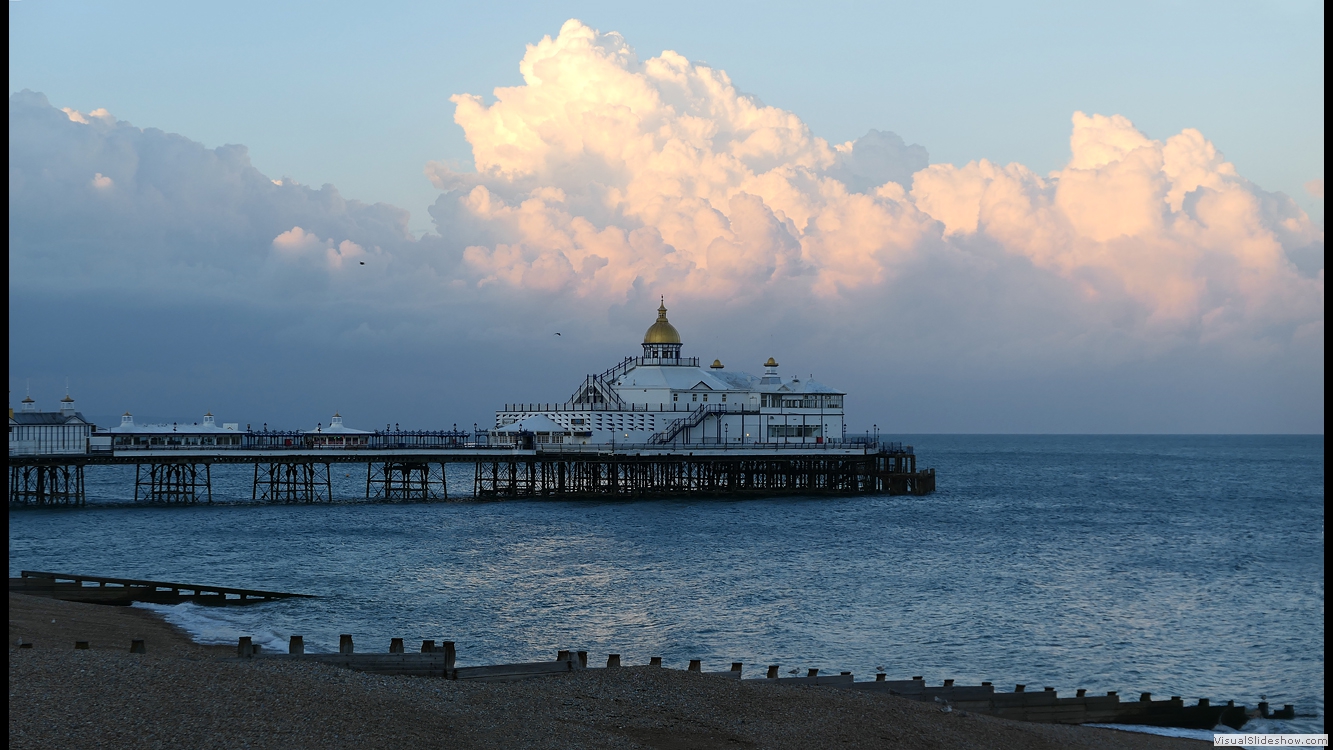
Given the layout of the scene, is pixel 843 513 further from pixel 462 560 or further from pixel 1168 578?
pixel 462 560

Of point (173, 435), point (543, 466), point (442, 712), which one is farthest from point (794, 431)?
point (442, 712)

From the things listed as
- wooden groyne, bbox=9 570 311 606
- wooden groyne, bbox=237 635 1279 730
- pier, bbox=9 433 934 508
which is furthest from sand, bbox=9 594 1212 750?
pier, bbox=9 433 934 508

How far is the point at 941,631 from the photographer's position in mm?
29625

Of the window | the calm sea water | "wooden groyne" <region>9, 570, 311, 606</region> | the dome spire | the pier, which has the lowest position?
the calm sea water

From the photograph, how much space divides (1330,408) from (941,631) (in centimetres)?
2602

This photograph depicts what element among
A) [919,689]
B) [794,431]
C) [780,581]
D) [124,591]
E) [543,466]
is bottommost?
[780,581]

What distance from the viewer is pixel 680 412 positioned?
261ft

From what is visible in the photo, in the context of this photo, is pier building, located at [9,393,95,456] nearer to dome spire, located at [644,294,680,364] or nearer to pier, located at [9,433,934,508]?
pier, located at [9,433,934,508]

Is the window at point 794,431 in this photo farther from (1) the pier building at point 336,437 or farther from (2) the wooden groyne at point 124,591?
(2) the wooden groyne at point 124,591

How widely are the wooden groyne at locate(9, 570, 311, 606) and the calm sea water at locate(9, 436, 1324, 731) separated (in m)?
0.93

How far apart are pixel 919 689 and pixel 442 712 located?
7933 millimetres

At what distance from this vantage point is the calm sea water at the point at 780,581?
26422 mm

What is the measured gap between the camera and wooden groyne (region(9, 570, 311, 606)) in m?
29.2

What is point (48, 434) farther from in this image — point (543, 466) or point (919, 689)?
point (919, 689)
